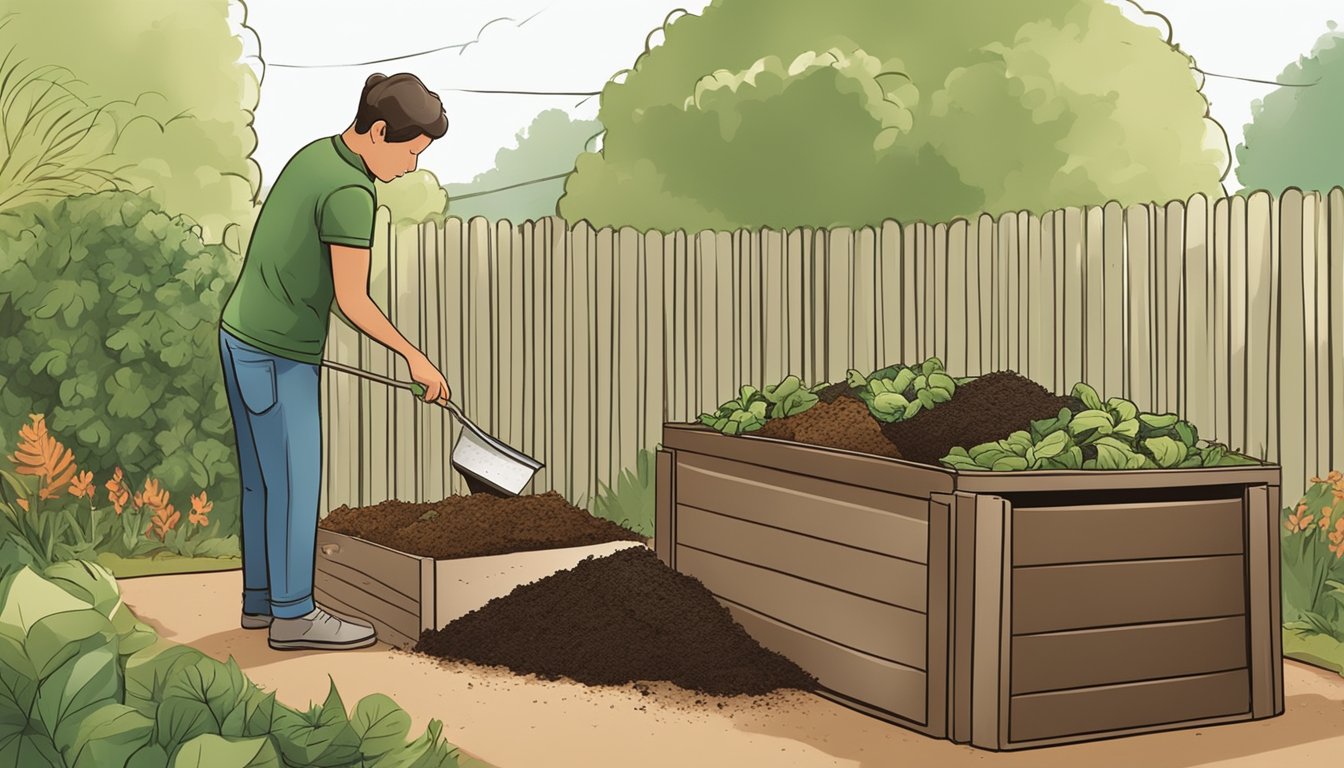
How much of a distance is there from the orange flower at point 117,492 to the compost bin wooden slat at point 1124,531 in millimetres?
4993

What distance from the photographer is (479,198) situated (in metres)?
18.7

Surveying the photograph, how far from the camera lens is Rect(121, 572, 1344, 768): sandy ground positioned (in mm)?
3010

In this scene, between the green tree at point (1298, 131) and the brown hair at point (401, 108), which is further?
the green tree at point (1298, 131)

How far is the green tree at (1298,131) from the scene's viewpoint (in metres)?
15.9

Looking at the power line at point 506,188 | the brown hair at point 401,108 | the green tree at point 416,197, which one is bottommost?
the brown hair at point 401,108

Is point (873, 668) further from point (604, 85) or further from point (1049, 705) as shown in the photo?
point (604, 85)

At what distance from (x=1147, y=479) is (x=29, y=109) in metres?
8.07

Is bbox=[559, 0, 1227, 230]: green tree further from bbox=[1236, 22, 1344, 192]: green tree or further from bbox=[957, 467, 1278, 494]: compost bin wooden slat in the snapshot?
bbox=[957, 467, 1278, 494]: compost bin wooden slat

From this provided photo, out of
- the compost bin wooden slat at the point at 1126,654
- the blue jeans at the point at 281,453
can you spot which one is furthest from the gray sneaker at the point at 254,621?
the compost bin wooden slat at the point at 1126,654

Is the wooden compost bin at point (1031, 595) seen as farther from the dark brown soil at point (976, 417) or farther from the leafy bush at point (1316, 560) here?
the leafy bush at point (1316, 560)

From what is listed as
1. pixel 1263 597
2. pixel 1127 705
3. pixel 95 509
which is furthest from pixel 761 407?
pixel 95 509

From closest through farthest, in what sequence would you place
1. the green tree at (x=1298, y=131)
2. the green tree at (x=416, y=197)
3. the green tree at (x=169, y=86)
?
the green tree at (x=169, y=86) → the green tree at (x=416, y=197) → the green tree at (x=1298, y=131)

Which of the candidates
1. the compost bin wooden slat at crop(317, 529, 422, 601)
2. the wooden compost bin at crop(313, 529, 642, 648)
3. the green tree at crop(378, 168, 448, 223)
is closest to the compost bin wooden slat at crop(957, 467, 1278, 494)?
the wooden compost bin at crop(313, 529, 642, 648)

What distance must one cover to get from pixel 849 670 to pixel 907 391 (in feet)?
3.09
